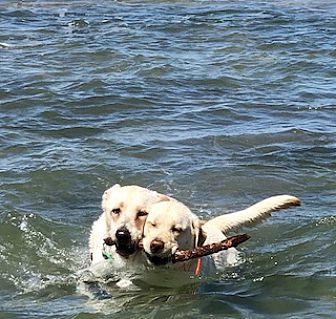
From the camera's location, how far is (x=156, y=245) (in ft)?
17.1

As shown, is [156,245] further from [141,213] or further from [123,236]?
[141,213]

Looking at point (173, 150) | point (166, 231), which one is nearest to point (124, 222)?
point (166, 231)

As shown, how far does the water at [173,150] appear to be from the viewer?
225 inches

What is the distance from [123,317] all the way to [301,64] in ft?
34.4

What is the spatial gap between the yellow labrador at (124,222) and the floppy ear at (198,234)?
302 mm

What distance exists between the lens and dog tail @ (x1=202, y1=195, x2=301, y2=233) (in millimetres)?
5926

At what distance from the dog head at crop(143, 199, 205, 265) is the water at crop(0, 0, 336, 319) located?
1.24 ft

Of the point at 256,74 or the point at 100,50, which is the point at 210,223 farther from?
the point at 100,50

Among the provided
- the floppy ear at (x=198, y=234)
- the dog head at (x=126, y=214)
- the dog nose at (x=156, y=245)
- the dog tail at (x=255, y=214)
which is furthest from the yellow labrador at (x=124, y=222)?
the dog tail at (x=255, y=214)

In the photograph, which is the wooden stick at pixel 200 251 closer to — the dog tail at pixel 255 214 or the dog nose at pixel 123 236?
the dog nose at pixel 123 236

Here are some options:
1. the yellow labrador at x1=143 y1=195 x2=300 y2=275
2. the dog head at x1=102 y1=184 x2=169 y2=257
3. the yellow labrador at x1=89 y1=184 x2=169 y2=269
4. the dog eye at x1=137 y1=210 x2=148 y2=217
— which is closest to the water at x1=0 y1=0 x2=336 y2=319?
the yellow labrador at x1=143 y1=195 x2=300 y2=275

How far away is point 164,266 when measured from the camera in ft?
17.9

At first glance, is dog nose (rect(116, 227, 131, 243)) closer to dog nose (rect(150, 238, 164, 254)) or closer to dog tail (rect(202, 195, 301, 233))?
dog nose (rect(150, 238, 164, 254))

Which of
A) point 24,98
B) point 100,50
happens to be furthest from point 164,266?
point 100,50
